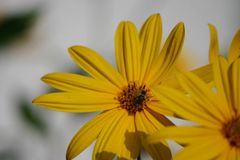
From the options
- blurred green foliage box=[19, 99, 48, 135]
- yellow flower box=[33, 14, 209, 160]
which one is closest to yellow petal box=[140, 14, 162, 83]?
yellow flower box=[33, 14, 209, 160]

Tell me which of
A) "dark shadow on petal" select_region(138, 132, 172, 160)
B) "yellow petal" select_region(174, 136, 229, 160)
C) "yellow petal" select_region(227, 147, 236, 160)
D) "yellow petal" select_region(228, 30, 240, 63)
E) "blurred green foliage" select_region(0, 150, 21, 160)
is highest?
"yellow petal" select_region(228, 30, 240, 63)

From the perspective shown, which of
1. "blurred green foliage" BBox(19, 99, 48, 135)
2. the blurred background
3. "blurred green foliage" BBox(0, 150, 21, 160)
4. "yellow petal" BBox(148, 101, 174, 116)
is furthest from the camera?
the blurred background

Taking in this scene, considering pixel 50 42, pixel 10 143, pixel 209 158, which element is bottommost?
pixel 209 158

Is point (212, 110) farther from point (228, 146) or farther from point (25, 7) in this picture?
point (25, 7)

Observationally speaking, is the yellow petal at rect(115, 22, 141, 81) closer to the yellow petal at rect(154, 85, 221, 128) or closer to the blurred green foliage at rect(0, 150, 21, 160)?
the yellow petal at rect(154, 85, 221, 128)

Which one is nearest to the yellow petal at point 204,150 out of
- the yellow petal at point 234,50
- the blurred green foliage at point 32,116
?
the yellow petal at point 234,50

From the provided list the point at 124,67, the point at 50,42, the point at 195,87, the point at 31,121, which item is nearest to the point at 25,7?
the point at 50,42
